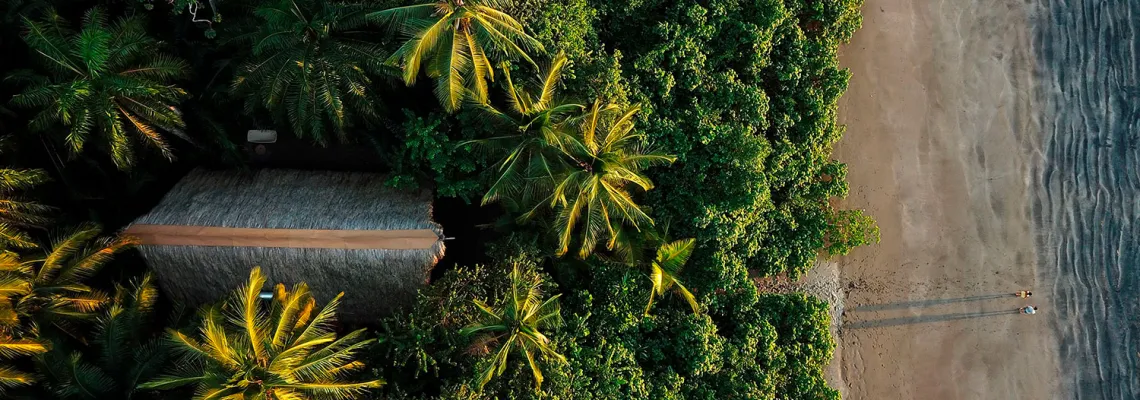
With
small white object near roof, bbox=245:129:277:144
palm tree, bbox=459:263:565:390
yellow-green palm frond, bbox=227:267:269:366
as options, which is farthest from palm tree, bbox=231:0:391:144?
palm tree, bbox=459:263:565:390

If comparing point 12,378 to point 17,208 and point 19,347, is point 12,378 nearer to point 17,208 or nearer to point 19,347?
point 19,347

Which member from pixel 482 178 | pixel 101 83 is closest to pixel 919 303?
pixel 482 178

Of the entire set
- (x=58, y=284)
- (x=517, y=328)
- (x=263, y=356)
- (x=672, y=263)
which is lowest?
(x=517, y=328)

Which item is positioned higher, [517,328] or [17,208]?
[17,208]

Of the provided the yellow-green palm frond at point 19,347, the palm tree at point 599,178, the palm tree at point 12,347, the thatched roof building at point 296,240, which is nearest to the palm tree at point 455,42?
the palm tree at point 599,178

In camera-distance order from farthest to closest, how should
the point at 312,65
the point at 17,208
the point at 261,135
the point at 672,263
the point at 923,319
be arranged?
1. the point at 923,319
2. the point at 261,135
3. the point at 672,263
4. the point at 312,65
5. the point at 17,208

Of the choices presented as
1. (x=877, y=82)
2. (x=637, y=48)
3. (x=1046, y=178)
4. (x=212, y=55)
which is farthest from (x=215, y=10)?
(x=1046, y=178)

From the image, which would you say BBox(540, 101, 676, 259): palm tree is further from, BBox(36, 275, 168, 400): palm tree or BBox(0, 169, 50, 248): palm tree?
BBox(0, 169, 50, 248): palm tree

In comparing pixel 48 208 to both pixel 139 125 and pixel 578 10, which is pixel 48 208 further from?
pixel 578 10

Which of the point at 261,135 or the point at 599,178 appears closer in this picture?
the point at 599,178
